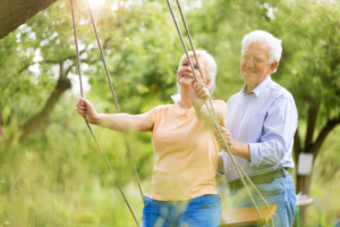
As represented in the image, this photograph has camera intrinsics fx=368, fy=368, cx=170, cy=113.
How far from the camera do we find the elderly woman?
1.54 meters

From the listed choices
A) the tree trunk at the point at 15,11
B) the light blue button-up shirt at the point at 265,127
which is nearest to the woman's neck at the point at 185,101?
the light blue button-up shirt at the point at 265,127

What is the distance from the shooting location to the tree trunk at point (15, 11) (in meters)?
1.47

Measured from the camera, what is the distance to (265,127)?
1.94m

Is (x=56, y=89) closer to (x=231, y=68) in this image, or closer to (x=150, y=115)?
(x=231, y=68)

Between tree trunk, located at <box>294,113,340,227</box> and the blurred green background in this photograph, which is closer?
the blurred green background

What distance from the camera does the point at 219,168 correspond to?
223cm

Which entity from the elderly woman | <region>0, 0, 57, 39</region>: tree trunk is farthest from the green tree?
<region>0, 0, 57, 39</region>: tree trunk

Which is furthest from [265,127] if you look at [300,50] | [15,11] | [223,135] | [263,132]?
[300,50]

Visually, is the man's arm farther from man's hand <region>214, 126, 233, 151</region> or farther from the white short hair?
the white short hair

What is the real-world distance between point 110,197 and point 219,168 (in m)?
1.43

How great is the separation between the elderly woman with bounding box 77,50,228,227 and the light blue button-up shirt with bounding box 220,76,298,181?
1.05ft

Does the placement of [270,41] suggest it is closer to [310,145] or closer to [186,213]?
[186,213]

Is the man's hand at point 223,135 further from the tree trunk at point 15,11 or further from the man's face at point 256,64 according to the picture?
the tree trunk at point 15,11

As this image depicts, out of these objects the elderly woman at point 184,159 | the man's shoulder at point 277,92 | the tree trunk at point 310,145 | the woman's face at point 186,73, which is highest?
the woman's face at point 186,73
